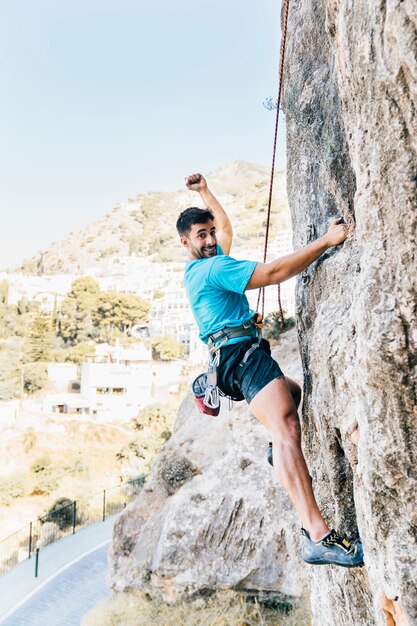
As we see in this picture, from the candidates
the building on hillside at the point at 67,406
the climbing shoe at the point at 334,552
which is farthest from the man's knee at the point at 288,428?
the building on hillside at the point at 67,406

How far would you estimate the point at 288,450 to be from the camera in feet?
10.2

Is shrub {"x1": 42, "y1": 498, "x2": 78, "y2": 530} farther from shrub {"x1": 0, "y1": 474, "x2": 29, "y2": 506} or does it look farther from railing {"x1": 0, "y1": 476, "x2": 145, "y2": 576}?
shrub {"x1": 0, "y1": 474, "x2": 29, "y2": 506}

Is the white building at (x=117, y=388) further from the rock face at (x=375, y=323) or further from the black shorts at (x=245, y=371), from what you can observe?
the rock face at (x=375, y=323)

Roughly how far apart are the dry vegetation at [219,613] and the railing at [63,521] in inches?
352

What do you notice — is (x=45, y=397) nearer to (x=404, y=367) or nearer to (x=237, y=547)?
(x=237, y=547)

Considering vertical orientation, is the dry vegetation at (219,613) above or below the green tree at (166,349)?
below

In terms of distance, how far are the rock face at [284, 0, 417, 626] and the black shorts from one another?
33 centimetres

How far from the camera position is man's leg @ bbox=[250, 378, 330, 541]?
9.71 feet

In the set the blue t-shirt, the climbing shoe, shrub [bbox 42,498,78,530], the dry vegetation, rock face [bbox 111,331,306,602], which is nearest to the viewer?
the climbing shoe

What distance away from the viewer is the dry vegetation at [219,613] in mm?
9062

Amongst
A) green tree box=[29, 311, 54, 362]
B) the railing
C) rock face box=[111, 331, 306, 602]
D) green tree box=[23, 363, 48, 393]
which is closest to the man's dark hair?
rock face box=[111, 331, 306, 602]

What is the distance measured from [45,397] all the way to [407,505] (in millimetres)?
44483


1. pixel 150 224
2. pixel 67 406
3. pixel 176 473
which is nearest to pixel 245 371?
pixel 176 473

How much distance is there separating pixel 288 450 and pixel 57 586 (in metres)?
13.9
